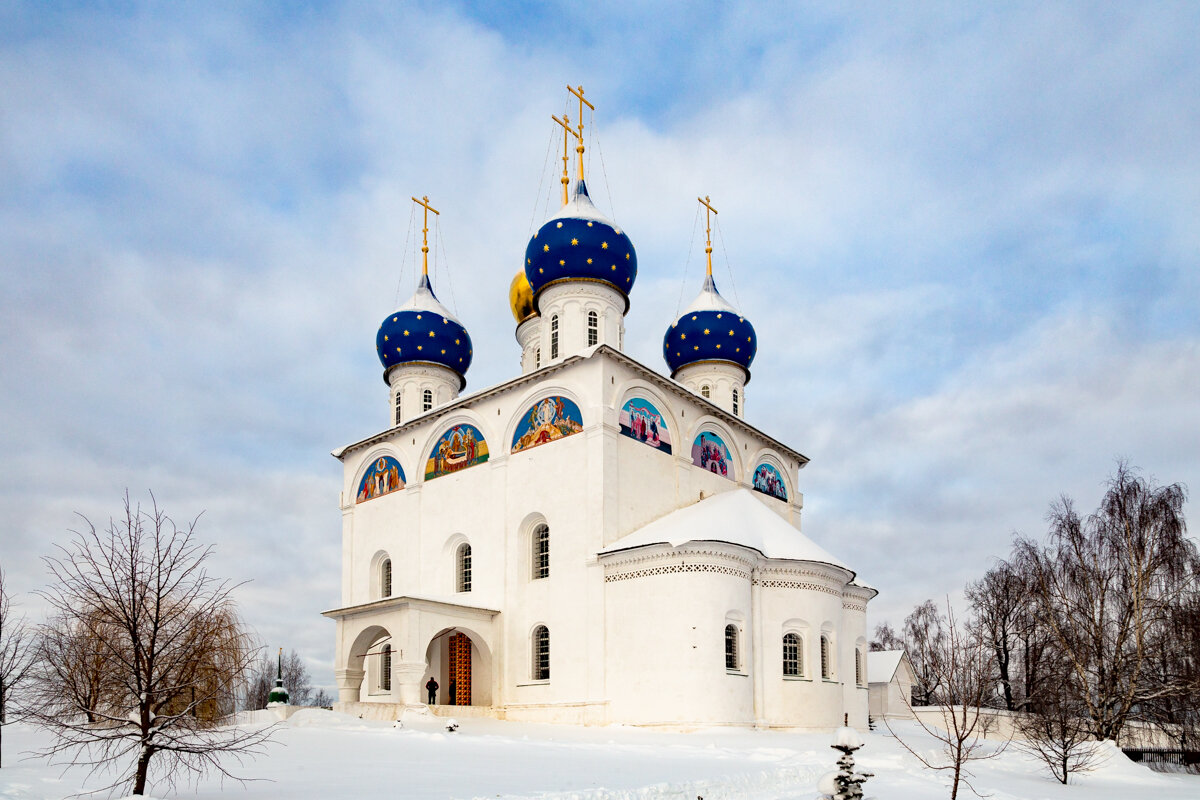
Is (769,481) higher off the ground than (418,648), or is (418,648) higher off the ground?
(769,481)

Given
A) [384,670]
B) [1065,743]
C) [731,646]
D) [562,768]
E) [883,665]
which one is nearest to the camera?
[562,768]

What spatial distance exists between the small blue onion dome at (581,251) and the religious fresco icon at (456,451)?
391cm

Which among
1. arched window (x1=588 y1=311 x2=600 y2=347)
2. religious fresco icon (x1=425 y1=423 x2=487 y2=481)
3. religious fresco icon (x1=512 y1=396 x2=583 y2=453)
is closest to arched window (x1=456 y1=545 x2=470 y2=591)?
religious fresco icon (x1=425 y1=423 x2=487 y2=481)

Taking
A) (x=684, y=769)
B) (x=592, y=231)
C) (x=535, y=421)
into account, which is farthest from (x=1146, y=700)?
(x=592, y=231)

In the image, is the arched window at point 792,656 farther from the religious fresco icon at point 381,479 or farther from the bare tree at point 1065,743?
the religious fresco icon at point 381,479

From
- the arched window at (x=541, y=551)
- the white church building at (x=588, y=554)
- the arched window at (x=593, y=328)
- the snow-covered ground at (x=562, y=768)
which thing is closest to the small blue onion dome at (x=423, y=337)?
the white church building at (x=588, y=554)

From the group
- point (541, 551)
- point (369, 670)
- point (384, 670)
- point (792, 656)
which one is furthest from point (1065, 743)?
point (369, 670)

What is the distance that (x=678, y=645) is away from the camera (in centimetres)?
1833

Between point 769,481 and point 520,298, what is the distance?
28.8 ft

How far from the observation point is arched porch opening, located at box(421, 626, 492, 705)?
68.6 feet

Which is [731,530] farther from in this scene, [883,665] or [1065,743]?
[883,665]

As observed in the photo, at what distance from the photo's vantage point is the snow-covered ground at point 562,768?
9.41m

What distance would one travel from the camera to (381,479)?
25344mm

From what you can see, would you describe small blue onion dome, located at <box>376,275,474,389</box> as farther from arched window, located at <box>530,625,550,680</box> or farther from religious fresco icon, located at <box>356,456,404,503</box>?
arched window, located at <box>530,625,550,680</box>
